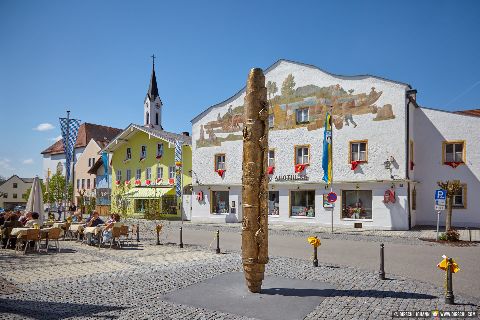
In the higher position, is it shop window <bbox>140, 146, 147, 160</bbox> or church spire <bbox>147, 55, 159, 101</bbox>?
church spire <bbox>147, 55, 159, 101</bbox>

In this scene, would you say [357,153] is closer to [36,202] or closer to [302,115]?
[302,115]

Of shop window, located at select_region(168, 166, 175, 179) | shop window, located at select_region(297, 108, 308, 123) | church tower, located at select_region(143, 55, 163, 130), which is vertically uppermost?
church tower, located at select_region(143, 55, 163, 130)

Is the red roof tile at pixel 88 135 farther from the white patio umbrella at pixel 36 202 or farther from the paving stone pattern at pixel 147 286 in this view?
the paving stone pattern at pixel 147 286

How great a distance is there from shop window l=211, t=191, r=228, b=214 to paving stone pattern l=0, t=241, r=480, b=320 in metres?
18.3

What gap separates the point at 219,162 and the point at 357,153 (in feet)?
39.9

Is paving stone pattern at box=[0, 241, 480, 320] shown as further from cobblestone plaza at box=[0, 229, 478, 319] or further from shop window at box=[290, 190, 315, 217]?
shop window at box=[290, 190, 315, 217]

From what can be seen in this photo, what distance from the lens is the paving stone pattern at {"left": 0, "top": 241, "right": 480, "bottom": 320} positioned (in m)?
7.04

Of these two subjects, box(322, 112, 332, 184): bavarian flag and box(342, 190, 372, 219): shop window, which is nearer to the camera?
box(322, 112, 332, 184): bavarian flag

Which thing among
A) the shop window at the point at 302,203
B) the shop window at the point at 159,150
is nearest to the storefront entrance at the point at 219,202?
the shop window at the point at 302,203

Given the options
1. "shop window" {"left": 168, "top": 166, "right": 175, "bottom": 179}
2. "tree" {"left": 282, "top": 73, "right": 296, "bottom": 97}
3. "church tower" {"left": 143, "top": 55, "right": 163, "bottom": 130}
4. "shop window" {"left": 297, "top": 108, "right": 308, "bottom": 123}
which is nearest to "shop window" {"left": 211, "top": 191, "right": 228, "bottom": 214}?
"shop window" {"left": 168, "top": 166, "right": 175, "bottom": 179}

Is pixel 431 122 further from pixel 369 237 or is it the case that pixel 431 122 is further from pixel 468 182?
pixel 369 237

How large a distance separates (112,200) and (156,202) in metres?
8.50

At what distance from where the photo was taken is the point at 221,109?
1289 inches

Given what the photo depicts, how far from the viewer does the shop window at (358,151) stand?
2552 cm
